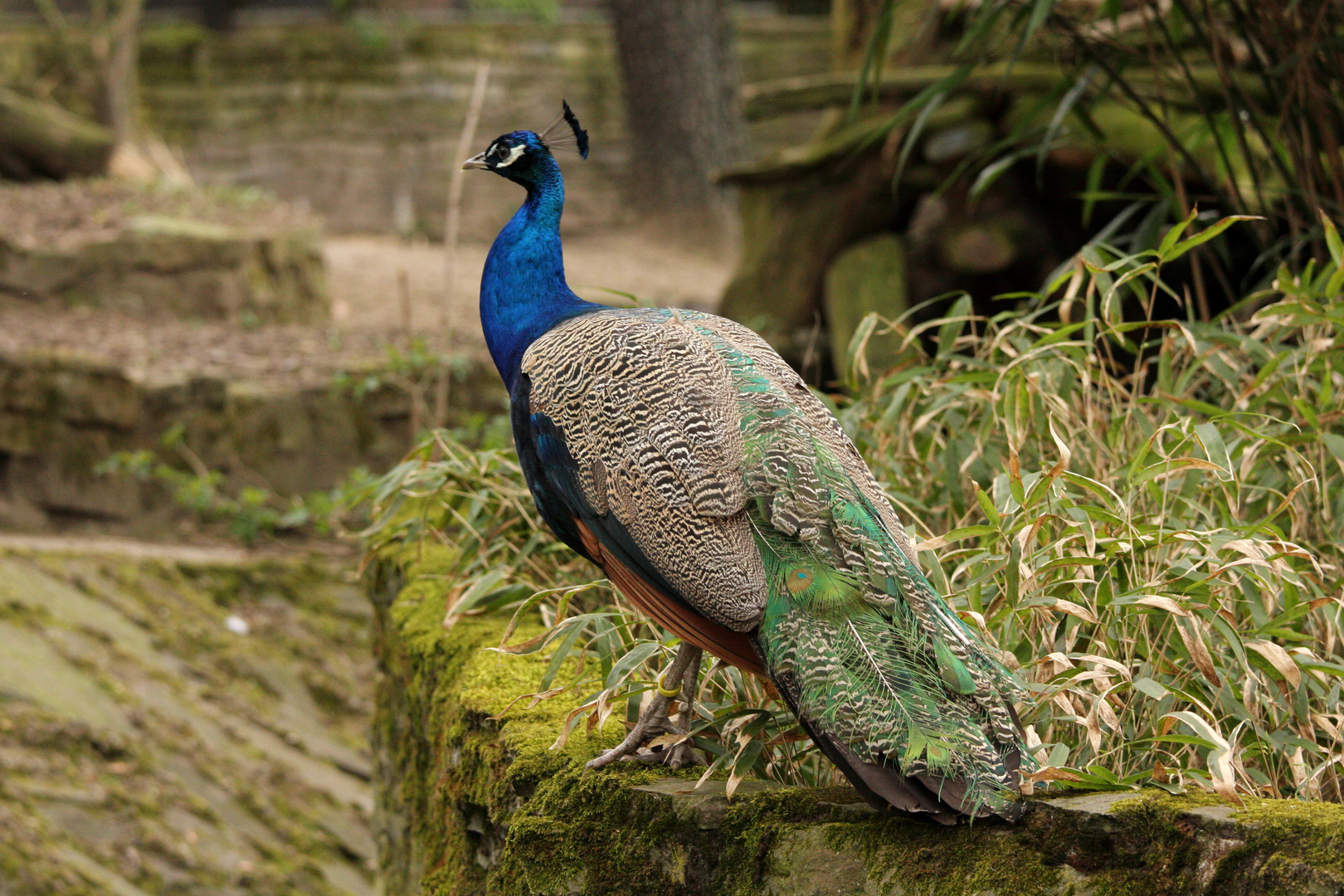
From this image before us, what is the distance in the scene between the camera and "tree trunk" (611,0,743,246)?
1083 cm

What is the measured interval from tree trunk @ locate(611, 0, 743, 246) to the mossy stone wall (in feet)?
28.0

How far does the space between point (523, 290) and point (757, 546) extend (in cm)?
81

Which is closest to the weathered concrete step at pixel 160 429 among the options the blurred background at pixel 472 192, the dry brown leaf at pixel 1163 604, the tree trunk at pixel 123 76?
the blurred background at pixel 472 192

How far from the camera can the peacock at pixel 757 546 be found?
70.1 inches

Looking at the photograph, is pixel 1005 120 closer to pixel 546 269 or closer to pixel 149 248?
pixel 546 269

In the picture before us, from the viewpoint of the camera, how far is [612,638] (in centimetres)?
265

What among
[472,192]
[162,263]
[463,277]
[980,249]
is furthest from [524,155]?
[472,192]

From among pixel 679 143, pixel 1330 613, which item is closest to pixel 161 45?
pixel 679 143

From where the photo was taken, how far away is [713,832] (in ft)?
6.75

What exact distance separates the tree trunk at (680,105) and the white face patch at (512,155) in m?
8.64

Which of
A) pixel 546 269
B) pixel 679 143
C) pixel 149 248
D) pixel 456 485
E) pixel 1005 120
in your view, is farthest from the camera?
pixel 679 143

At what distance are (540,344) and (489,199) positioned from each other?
1034 centimetres

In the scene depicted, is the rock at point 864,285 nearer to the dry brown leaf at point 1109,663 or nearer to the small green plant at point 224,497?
the small green plant at point 224,497

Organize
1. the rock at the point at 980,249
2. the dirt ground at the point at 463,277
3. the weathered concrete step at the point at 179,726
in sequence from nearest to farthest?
the weathered concrete step at the point at 179,726 → the rock at the point at 980,249 → the dirt ground at the point at 463,277
